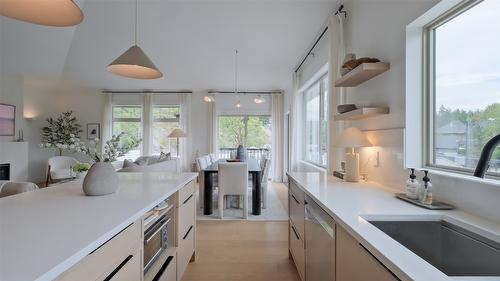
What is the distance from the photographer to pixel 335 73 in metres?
2.76

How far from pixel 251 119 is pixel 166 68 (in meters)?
3.14

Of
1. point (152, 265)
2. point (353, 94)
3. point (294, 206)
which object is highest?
point (353, 94)

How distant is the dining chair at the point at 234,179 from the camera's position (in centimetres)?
367

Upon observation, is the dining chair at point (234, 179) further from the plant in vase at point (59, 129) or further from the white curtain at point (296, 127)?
the plant in vase at point (59, 129)

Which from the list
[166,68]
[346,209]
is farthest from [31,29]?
[346,209]

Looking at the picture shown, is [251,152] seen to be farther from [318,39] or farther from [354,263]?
[354,263]

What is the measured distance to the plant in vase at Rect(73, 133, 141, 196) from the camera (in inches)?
55.4

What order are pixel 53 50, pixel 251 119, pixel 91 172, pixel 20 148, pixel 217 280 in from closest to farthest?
pixel 91 172 < pixel 217 280 < pixel 53 50 < pixel 20 148 < pixel 251 119

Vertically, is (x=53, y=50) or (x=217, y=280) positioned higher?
(x=53, y=50)

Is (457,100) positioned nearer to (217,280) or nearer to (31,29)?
(217,280)

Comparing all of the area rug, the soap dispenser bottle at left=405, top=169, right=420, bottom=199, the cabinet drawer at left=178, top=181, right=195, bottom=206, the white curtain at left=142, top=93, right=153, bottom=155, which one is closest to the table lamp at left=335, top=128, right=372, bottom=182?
the soap dispenser bottle at left=405, top=169, right=420, bottom=199

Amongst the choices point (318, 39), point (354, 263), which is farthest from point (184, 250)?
point (318, 39)

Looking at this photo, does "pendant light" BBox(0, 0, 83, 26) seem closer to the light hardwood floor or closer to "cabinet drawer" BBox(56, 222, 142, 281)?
"cabinet drawer" BBox(56, 222, 142, 281)

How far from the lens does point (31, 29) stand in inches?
155
